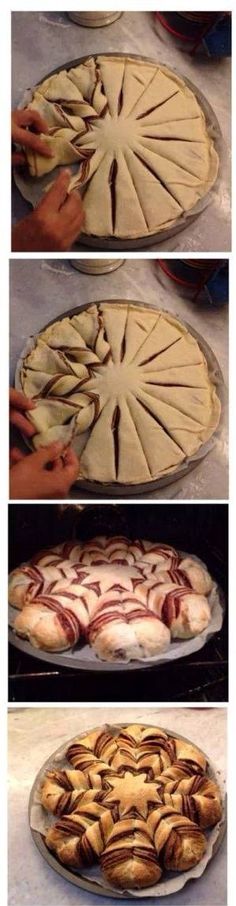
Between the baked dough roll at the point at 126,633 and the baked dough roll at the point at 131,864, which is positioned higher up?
the baked dough roll at the point at 126,633

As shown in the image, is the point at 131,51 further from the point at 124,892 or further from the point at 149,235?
the point at 124,892

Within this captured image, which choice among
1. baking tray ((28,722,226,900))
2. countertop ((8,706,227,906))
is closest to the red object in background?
countertop ((8,706,227,906))

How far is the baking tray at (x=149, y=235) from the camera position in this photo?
81.9 inches

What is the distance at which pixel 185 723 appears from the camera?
84.4 inches

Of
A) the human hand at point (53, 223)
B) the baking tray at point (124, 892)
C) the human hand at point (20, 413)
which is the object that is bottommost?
the baking tray at point (124, 892)

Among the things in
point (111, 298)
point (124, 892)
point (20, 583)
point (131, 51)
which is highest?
point (131, 51)

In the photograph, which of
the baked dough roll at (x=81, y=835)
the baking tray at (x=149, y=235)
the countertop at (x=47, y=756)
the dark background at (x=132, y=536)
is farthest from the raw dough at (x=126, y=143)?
the baked dough roll at (x=81, y=835)

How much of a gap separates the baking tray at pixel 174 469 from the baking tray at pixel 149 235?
88mm

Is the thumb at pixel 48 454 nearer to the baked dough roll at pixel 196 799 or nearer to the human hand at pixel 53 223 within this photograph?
the human hand at pixel 53 223

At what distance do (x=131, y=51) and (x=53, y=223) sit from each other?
1.01 ft

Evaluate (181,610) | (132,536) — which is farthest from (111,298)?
(181,610)

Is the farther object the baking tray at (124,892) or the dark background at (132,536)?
the dark background at (132,536)

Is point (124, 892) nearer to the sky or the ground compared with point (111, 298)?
nearer to the ground

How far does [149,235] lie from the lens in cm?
208
